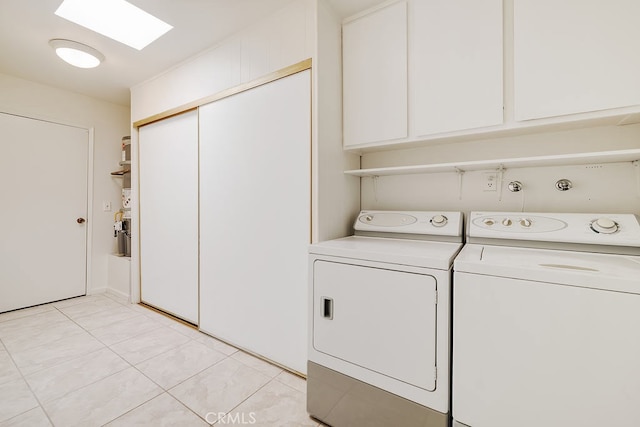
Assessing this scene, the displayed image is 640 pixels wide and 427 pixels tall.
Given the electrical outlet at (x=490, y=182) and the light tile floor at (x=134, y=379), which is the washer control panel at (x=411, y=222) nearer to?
the electrical outlet at (x=490, y=182)

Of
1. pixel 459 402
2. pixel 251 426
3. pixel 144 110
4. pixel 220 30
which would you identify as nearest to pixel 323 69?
pixel 220 30

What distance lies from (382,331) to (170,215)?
235 centimetres

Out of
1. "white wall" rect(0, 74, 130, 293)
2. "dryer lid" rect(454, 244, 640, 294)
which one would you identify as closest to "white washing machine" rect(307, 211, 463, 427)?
"dryer lid" rect(454, 244, 640, 294)

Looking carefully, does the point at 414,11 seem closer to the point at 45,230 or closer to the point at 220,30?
the point at 220,30

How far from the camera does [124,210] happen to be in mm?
3646

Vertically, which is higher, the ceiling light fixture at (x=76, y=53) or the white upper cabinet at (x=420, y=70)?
the ceiling light fixture at (x=76, y=53)

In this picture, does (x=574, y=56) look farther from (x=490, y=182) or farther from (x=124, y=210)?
(x=124, y=210)

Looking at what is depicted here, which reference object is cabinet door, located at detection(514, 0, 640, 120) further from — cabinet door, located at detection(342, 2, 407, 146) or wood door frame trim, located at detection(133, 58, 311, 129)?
wood door frame trim, located at detection(133, 58, 311, 129)

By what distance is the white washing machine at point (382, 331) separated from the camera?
118cm

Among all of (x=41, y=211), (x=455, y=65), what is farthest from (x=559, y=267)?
(x=41, y=211)

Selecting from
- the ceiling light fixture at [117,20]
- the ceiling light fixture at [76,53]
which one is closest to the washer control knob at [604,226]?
the ceiling light fixture at [117,20]

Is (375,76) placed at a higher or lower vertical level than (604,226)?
higher

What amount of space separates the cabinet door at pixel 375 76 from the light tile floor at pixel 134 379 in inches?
67.2

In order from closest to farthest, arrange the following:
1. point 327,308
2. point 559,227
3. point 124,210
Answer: point 559,227, point 327,308, point 124,210
